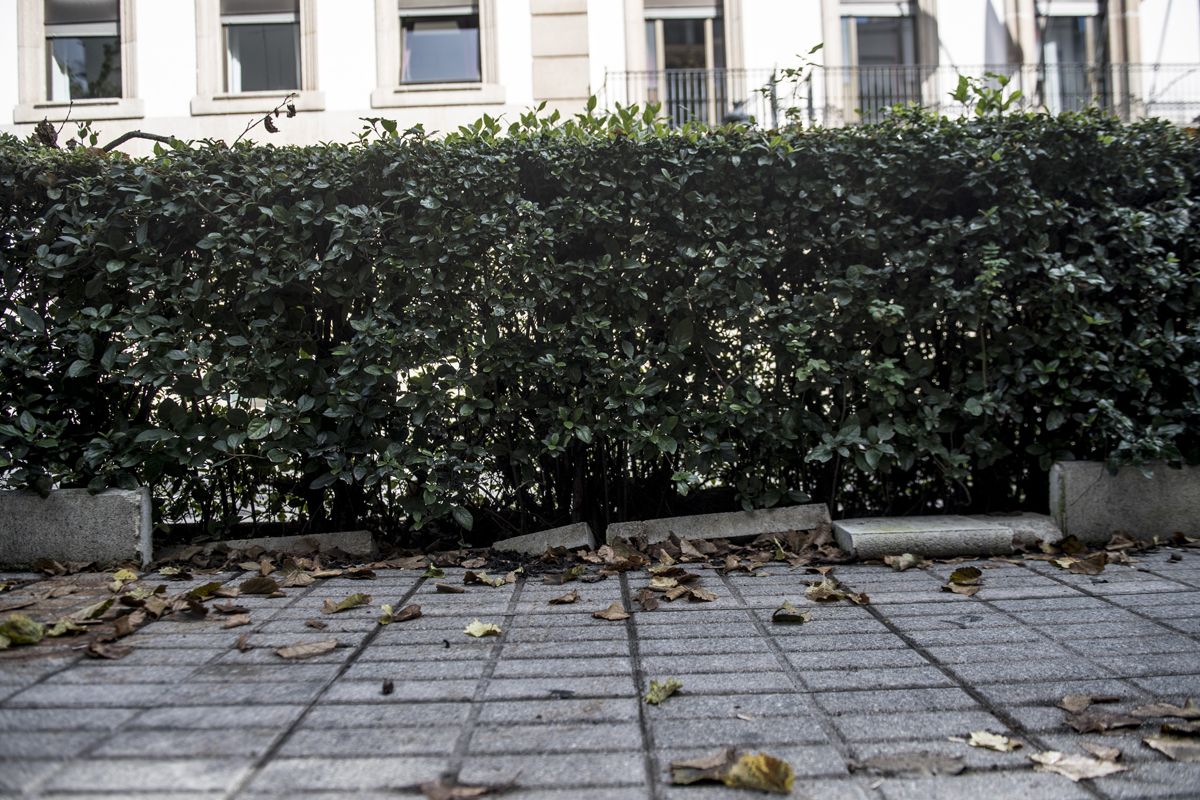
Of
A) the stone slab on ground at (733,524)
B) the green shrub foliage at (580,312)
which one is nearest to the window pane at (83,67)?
the green shrub foliage at (580,312)

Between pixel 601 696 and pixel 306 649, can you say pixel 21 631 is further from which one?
pixel 601 696

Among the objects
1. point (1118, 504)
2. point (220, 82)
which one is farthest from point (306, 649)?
point (220, 82)

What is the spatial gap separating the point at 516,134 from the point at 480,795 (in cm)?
348

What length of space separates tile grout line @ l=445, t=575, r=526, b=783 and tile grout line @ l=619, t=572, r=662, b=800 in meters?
0.44

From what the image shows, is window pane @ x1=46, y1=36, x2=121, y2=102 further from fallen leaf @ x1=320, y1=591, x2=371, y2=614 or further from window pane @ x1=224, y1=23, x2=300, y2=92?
fallen leaf @ x1=320, y1=591, x2=371, y2=614

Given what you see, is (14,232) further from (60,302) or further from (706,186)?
(706,186)

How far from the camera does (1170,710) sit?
2.48m

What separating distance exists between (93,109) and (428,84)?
518 centimetres

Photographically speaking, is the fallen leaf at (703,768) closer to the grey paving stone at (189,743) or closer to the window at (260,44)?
the grey paving stone at (189,743)

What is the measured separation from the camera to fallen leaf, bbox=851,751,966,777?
2.17 m

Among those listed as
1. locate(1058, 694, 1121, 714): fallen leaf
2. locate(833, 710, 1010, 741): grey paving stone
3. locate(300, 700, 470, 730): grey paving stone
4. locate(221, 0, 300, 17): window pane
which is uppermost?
locate(221, 0, 300, 17): window pane

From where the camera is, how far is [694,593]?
3.83m

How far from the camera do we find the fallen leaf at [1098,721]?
2.38 metres

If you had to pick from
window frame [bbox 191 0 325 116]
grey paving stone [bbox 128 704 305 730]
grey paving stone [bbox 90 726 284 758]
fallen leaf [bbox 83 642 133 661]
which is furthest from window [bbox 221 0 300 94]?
grey paving stone [bbox 90 726 284 758]
